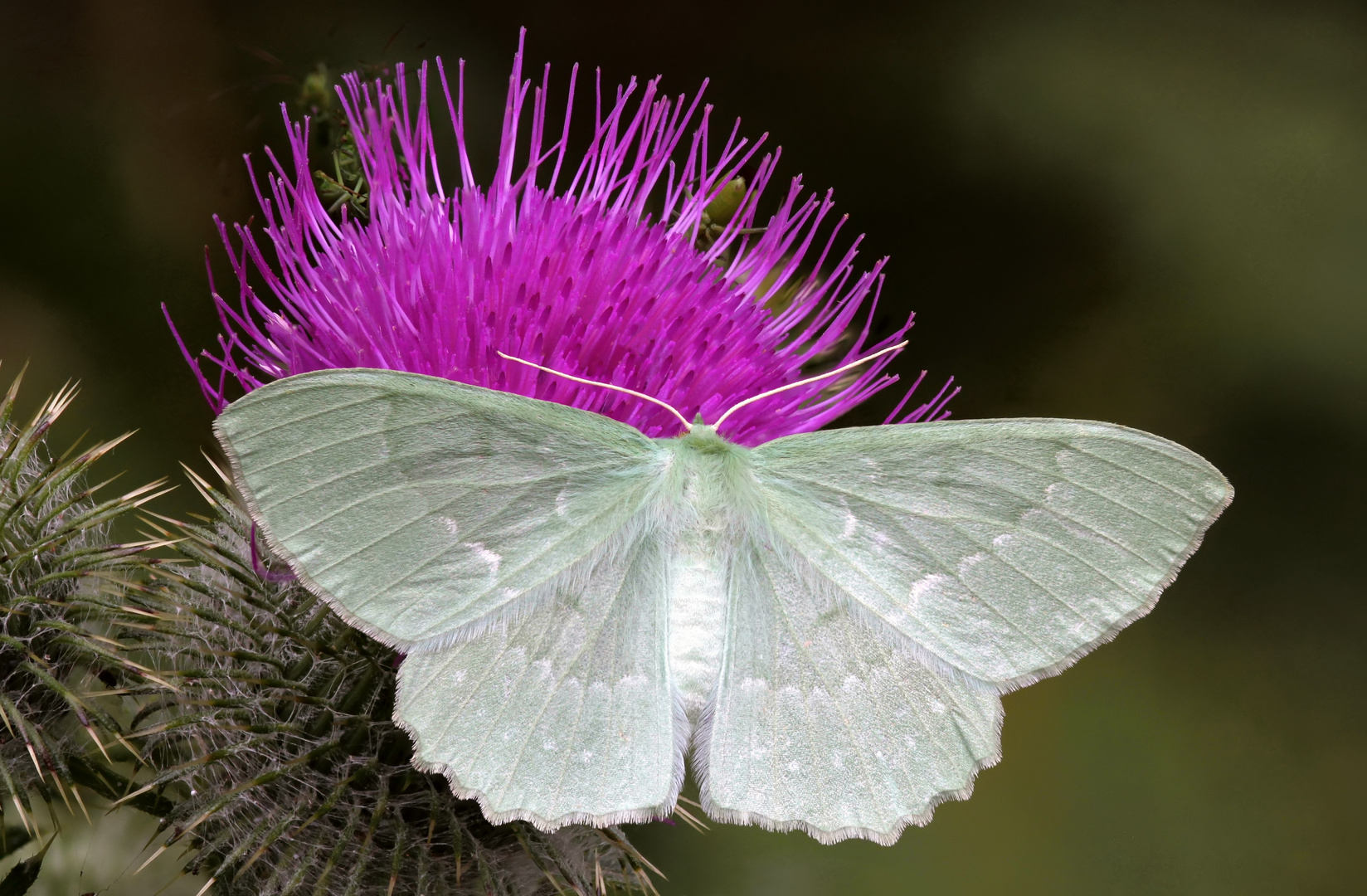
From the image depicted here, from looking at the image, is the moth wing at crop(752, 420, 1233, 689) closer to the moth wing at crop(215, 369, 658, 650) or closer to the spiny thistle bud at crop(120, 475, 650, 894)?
the moth wing at crop(215, 369, 658, 650)

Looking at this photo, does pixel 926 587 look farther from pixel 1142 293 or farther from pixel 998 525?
pixel 1142 293

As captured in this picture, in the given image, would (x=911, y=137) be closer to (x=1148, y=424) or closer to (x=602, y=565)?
(x=1148, y=424)

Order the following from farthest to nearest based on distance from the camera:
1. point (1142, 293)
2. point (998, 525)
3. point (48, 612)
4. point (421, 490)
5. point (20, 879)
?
point (1142, 293), point (48, 612), point (20, 879), point (998, 525), point (421, 490)

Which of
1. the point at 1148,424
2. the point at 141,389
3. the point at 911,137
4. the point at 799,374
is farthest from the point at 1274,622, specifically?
the point at 141,389

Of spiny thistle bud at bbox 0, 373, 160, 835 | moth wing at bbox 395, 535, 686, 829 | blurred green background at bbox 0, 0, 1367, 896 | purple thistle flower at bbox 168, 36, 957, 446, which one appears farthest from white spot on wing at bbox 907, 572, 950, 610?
blurred green background at bbox 0, 0, 1367, 896

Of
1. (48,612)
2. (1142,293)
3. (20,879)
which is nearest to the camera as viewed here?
(20,879)

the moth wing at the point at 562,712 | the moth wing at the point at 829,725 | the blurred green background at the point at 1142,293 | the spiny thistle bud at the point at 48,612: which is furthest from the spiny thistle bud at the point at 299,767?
the blurred green background at the point at 1142,293

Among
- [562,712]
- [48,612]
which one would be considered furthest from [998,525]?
[48,612]
